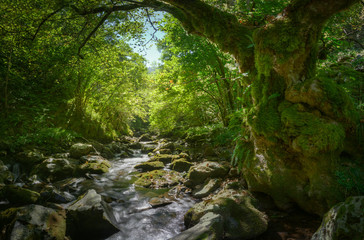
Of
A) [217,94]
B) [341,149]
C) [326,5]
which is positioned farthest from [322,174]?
[217,94]

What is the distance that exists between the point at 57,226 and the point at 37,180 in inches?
155

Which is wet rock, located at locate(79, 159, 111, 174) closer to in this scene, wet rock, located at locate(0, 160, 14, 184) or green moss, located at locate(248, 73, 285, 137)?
wet rock, located at locate(0, 160, 14, 184)

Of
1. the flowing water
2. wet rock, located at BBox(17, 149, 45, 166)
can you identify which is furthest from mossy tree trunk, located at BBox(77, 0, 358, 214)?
wet rock, located at BBox(17, 149, 45, 166)

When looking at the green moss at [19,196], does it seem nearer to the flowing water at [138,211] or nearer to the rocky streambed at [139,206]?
the rocky streambed at [139,206]

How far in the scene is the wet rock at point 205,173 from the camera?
18.6ft

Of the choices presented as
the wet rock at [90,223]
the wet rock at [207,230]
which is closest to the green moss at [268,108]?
the wet rock at [207,230]

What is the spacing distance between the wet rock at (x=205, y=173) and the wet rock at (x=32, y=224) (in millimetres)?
3545

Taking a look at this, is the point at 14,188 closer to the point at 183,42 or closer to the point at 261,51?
the point at 261,51

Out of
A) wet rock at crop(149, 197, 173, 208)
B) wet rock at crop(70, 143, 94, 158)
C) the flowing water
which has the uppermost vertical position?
wet rock at crop(70, 143, 94, 158)

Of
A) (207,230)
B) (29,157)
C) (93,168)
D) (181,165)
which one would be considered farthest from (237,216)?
(29,157)

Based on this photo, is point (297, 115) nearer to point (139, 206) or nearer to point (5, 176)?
point (139, 206)

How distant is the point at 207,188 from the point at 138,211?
1947mm

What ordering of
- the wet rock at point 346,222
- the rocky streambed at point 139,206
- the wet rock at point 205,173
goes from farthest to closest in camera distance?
1. the wet rock at point 205,173
2. the rocky streambed at point 139,206
3. the wet rock at point 346,222

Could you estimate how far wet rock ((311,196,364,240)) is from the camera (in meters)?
1.83
